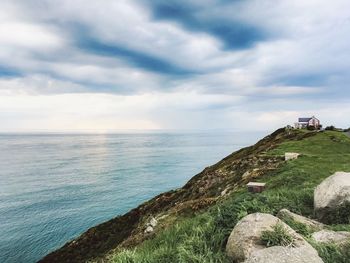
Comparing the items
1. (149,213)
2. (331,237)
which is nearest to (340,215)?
(331,237)

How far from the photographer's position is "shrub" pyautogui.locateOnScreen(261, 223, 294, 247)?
7977 millimetres

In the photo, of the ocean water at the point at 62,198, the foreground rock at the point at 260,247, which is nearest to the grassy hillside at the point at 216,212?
the foreground rock at the point at 260,247

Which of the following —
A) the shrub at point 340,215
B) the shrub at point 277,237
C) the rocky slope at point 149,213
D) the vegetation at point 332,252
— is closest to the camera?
the vegetation at point 332,252

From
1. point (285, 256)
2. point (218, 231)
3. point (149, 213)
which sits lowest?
point (149, 213)

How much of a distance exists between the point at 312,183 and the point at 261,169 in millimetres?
7556

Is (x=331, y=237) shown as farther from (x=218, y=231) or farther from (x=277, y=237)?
(x=218, y=231)

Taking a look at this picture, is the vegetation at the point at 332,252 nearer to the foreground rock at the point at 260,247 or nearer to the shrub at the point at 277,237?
the foreground rock at the point at 260,247

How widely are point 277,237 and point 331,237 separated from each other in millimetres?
2261

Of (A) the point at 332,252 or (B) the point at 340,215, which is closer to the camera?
(A) the point at 332,252

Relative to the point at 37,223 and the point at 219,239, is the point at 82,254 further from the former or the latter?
the point at 219,239

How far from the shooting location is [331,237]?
9.18 m

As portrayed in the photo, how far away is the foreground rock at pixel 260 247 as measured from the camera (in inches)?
278

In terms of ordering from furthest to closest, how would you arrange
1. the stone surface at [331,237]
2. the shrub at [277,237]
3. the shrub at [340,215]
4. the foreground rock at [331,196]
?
the foreground rock at [331,196] → the shrub at [340,215] → the stone surface at [331,237] → the shrub at [277,237]

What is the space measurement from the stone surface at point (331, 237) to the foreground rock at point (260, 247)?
124 centimetres
